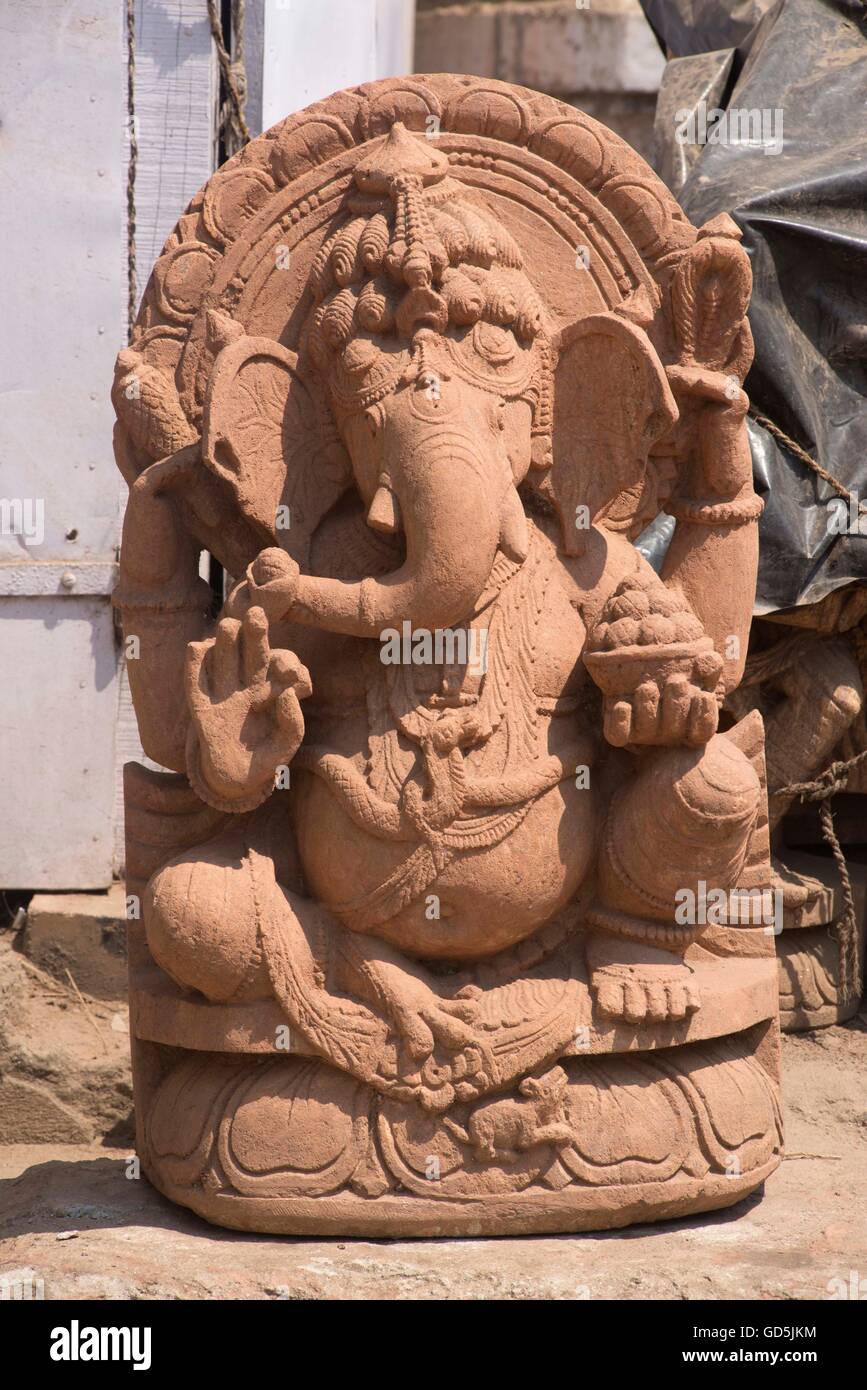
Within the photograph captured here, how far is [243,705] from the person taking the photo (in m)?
3.65

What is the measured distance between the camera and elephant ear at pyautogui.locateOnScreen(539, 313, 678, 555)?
12.6ft

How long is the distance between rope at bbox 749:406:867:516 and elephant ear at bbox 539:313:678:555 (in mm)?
1462

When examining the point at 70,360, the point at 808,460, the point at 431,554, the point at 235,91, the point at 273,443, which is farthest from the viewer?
the point at 235,91

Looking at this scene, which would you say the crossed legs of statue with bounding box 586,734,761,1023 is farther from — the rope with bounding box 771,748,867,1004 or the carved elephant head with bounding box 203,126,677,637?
the rope with bounding box 771,748,867,1004

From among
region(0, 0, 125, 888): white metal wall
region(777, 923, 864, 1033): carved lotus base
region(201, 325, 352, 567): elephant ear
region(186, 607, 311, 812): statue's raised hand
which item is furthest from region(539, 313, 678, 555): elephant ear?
region(0, 0, 125, 888): white metal wall

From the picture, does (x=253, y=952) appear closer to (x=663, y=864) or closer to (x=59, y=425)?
(x=663, y=864)

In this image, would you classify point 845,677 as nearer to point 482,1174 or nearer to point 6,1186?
point 482,1174

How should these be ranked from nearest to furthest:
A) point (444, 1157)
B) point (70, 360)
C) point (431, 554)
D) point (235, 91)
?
point (431, 554) → point (444, 1157) → point (70, 360) → point (235, 91)

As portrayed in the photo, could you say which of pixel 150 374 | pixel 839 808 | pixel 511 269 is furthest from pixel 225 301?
pixel 839 808

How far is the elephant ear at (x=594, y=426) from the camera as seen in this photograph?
3.85m

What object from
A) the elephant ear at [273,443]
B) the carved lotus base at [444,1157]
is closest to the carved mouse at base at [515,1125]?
the carved lotus base at [444,1157]

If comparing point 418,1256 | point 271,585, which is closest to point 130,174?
point 271,585

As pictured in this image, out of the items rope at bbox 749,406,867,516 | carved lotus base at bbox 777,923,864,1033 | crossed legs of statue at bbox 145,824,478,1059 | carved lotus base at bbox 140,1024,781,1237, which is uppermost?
rope at bbox 749,406,867,516

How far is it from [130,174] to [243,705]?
300 centimetres
